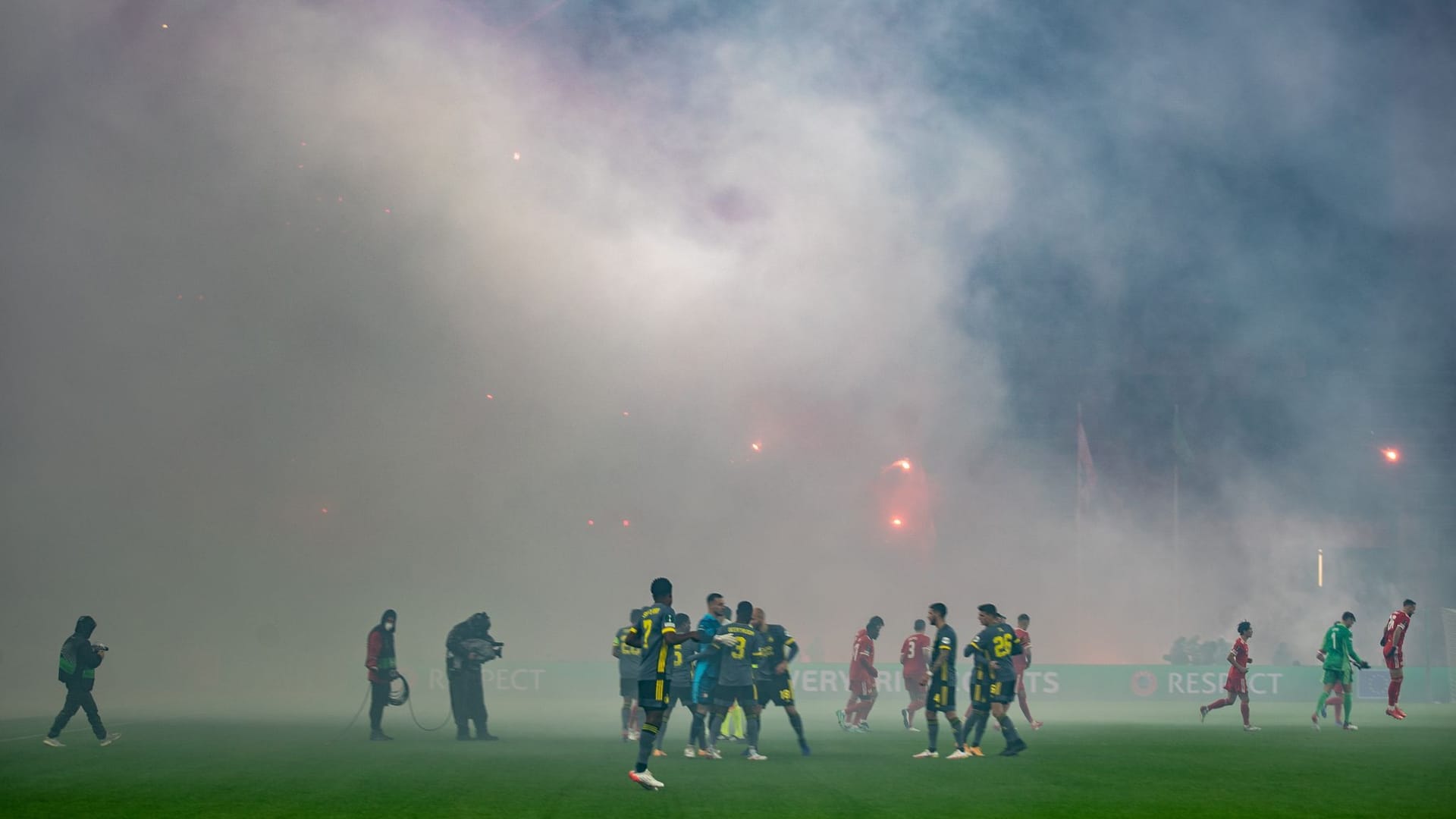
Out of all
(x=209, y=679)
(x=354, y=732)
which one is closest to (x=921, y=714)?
(x=354, y=732)

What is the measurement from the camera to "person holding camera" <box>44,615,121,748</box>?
784 inches

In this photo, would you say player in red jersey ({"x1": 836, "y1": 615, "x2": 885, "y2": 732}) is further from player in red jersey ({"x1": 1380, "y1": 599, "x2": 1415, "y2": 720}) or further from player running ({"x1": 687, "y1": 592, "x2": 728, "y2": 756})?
player in red jersey ({"x1": 1380, "y1": 599, "x2": 1415, "y2": 720})

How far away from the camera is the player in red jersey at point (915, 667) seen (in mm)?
25219

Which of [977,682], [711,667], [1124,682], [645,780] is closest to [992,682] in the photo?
[977,682]

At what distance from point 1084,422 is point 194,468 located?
37.7 m

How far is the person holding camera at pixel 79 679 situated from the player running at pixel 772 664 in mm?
10790

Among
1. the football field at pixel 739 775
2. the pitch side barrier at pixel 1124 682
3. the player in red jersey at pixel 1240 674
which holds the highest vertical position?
the player in red jersey at pixel 1240 674

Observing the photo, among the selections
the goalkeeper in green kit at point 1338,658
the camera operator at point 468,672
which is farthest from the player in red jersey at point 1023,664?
the camera operator at point 468,672

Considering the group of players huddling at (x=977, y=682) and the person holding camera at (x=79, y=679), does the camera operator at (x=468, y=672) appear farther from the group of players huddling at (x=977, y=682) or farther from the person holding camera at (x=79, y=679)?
the group of players huddling at (x=977, y=682)

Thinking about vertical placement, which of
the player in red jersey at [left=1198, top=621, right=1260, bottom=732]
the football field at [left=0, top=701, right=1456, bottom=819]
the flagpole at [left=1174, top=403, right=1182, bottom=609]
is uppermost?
the flagpole at [left=1174, top=403, right=1182, bottom=609]

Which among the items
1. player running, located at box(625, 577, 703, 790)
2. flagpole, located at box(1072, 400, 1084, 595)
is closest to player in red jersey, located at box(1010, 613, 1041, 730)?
player running, located at box(625, 577, 703, 790)

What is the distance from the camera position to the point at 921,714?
30938mm

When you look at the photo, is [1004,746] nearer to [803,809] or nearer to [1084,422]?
[803,809]

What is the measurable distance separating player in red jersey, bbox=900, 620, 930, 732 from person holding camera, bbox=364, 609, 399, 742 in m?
10.4
